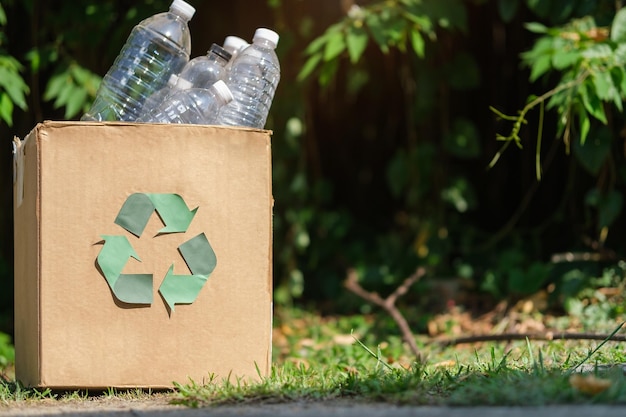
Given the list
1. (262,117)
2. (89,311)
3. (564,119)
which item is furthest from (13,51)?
(564,119)

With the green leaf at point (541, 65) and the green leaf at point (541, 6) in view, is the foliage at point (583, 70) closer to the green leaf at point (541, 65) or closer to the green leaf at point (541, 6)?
the green leaf at point (541, 65)

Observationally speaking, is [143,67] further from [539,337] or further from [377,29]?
[539,337]

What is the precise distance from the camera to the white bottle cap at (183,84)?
2152 millimetres

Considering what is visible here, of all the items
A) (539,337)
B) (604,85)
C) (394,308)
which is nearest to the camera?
(539,337)

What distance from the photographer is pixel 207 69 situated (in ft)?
7.26

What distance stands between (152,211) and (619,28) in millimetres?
1922

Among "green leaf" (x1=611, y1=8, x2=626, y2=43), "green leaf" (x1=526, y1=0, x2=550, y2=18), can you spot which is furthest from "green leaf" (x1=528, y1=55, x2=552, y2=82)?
"green leaf" (x1=526, y1=0, x2=550, y2=18)

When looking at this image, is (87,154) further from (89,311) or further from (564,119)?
(564,119)

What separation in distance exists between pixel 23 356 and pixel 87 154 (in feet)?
2.03

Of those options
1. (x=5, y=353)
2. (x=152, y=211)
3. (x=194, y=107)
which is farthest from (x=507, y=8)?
(x=5, y=353)

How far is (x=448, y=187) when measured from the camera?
4273 millimetres

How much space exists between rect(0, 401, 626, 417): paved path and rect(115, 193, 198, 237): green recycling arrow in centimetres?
42

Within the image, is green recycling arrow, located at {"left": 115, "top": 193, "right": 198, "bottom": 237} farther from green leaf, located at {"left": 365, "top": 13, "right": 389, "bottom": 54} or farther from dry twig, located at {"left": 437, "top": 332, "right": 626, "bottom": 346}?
green leaf, located at {"left": 365, "top": 13, "right": 389, "bottom": 54}

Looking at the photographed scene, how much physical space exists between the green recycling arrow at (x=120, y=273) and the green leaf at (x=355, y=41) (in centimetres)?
143
